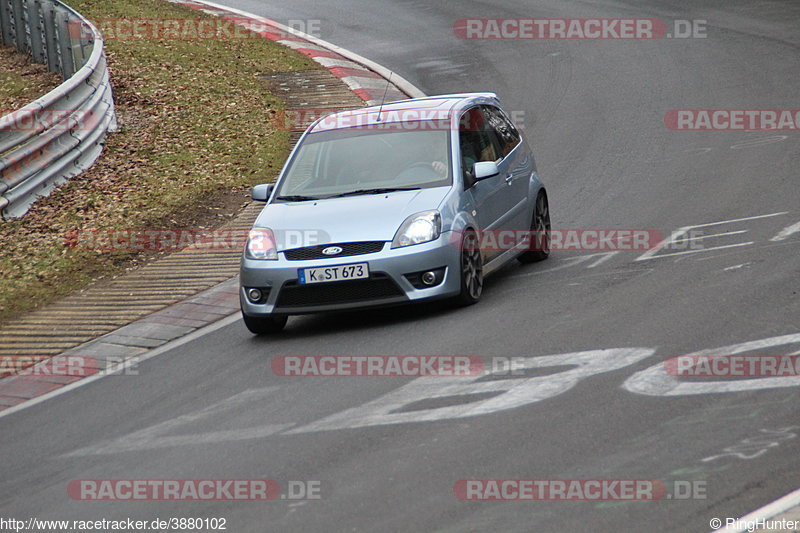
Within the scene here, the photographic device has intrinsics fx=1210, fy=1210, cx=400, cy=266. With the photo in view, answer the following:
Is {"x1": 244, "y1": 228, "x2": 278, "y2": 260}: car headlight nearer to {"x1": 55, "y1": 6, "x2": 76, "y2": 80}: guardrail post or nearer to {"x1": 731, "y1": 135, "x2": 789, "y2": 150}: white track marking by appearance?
{"x1": 731, "y1": 135, "x2": 789, "y2": 150}: white track marking

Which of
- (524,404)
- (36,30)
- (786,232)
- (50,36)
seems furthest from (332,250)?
(36,30)

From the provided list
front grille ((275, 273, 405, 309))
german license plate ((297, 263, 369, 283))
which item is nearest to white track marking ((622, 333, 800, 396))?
front grille ((275, 273, 405, 309))

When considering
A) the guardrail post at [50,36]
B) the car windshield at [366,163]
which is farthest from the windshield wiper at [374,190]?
the guardrail post at [50,36]

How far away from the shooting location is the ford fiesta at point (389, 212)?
30.2 feet

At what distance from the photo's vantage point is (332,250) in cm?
921

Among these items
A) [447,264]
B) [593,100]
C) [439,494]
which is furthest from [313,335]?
[593,100]

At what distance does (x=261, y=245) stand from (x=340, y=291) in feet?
2.66

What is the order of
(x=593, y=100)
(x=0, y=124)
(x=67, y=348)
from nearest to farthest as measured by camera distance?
(x=67, y=348) → (x=0, y=124) → (x=593, y=100)

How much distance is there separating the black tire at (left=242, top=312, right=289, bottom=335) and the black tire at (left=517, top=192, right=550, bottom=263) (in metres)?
2.73

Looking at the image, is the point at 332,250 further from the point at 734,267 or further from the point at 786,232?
the point at 786,232

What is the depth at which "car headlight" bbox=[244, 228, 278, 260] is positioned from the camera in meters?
9.46

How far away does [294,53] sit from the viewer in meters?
23.8

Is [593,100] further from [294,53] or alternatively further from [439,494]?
[439,494]

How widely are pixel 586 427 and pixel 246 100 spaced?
47.2ft
